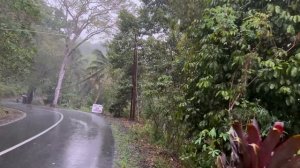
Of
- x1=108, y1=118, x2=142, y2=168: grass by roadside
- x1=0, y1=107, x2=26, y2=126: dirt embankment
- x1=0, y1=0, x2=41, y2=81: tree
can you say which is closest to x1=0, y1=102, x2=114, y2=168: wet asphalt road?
x1=108, y1=118, x2=142, y2=168: grass by roadside

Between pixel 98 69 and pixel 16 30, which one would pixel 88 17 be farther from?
→ pixel 16 30

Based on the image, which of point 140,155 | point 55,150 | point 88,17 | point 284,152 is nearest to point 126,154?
point 140,155

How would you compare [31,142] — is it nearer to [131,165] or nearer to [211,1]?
[131,165]

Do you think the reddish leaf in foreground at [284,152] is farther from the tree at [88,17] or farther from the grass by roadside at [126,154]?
the tree at [88,17]

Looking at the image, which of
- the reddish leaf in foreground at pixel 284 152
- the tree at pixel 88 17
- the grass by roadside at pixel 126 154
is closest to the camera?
the reddish leaf in foreground at pixel 284 152

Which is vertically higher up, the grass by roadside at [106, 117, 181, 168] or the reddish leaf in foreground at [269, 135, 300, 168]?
the reddish leaf in foreground at [269, 135, 300, 168]

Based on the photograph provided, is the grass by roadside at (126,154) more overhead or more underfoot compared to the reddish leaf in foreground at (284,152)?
more underfoot

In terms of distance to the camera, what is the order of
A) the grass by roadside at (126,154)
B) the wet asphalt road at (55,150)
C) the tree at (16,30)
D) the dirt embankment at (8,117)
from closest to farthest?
the wet asphalt road at (55,150) < the grass by roadside at (126,154) < the tree at (16,30) < the dirt embankment at (8,117)

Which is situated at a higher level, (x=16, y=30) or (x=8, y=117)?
(x=16, y=30)

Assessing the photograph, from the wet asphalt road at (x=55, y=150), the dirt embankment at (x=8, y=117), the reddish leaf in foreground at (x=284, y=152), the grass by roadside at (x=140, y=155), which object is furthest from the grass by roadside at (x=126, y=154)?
the reddish leaf in foreground at (x=284, y=152)

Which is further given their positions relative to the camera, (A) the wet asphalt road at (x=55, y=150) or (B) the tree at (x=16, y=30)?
(B) the tree at (x=16, y=30)

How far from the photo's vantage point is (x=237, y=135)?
2.74 meters

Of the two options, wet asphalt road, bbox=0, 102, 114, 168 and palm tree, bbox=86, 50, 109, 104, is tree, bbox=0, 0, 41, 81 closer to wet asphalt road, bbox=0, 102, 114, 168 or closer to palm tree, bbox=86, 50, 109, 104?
wet asphalt road, bbox=0, 102, 114, 168

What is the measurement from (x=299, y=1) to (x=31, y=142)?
9.95 meters
